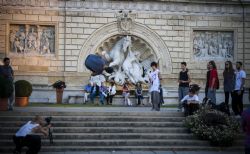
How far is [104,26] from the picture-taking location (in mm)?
30609

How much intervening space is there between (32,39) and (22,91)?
8502 millimetres

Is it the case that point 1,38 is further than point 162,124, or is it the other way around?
point 1,38

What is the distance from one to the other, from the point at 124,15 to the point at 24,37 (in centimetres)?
597

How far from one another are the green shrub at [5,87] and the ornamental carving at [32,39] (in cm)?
1117

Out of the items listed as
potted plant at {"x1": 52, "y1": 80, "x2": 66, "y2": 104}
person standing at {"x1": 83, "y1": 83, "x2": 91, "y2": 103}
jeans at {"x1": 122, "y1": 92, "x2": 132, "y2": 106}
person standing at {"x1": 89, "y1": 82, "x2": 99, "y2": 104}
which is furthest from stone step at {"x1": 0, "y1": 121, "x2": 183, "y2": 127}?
person standing at {"x1": 83, "y1": 83, "x2": 91, "y2": 103}

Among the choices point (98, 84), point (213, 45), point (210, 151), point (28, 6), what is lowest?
point (210, 151)

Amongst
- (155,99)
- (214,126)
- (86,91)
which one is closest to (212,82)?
(155,99)

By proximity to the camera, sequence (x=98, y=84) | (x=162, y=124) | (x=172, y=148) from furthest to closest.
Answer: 1. (x=98, y=84)
2. (x=162, y=124)
3. (x=172, y=148)

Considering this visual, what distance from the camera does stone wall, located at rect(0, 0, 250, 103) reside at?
97.9 feet

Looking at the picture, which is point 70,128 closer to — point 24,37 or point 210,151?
point 210,151

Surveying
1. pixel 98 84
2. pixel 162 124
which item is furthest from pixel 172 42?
pixel 162 124

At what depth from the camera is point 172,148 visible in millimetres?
16031

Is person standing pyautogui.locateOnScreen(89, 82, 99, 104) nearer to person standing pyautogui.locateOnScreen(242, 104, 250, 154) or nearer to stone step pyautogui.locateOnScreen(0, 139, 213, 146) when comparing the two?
stone step pyautogui.locateOnScreen(0, 139, 213, 146)

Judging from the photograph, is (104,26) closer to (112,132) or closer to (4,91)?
(4,91)
